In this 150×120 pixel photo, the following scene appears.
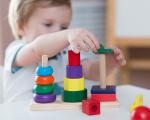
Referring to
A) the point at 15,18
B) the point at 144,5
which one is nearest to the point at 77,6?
the point at 144,5

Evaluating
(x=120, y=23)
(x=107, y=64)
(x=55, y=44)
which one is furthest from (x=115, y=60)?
(x=120, y=23)

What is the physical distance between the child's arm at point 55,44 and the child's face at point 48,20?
0.38ft

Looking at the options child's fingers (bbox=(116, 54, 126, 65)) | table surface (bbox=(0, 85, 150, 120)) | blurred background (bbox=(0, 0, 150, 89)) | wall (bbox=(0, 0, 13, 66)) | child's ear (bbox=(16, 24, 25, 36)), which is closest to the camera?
table surface (bbox=(0, 85, 150, 120))

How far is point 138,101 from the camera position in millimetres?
606

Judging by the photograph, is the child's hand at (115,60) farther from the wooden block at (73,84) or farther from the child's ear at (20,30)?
the child's ear at (20,30)

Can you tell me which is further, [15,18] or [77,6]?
[77,6]

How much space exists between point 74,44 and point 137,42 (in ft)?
4.65

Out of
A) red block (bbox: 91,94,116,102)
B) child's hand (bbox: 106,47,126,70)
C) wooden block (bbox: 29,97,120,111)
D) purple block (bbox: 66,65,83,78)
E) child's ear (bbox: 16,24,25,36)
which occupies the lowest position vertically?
wooden block (bbox: 29,97,120,111)

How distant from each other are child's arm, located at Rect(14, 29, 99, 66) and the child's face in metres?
0.12

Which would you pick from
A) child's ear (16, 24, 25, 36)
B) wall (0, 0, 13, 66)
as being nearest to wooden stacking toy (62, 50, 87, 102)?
child's ear (16, 24, 25, 36)

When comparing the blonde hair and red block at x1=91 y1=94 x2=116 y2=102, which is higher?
the blonde hair

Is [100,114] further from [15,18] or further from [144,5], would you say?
[144,5]

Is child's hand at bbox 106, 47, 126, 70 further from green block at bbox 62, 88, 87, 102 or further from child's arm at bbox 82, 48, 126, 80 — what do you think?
green block at bbox 62, 88, 87, 102

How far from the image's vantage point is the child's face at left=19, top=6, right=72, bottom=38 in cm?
98
